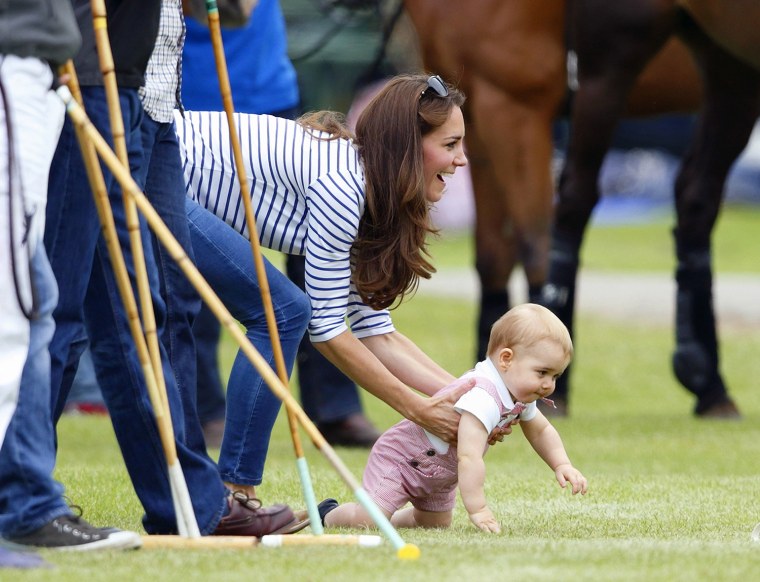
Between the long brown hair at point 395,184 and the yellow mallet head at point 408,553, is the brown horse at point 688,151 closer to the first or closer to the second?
the long brown hair at point 395,184

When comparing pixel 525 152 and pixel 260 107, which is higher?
pixel 260 107

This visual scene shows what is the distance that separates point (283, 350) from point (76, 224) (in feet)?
2.58

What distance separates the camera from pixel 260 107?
6383mm

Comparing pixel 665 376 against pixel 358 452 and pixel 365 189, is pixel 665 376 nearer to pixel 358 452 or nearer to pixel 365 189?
pixel 358 452

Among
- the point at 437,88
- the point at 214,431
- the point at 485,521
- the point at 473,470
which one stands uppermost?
the point at 437,88

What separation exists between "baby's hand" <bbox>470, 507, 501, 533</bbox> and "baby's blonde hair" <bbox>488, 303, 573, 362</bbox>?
44 centimetres

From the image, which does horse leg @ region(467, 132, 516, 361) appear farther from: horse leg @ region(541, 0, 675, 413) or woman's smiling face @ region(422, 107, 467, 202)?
woman's smiling face @ region(422, 107, 467, 202)

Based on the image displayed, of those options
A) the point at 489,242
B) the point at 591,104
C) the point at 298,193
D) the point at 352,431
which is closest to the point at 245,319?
the point at 298,193

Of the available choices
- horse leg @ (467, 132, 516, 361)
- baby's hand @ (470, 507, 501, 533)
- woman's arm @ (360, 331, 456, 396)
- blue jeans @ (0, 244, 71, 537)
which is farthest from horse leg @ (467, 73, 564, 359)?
blue jeans @ (0, 244, 71, 537)

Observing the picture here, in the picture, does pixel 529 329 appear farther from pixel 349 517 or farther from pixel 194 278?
pixel 194 278

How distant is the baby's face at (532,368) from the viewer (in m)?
3.93

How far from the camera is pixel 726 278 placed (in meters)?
14.8

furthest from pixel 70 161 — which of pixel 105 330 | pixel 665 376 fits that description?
pixel 665 376

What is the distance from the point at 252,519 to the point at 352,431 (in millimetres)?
2498
